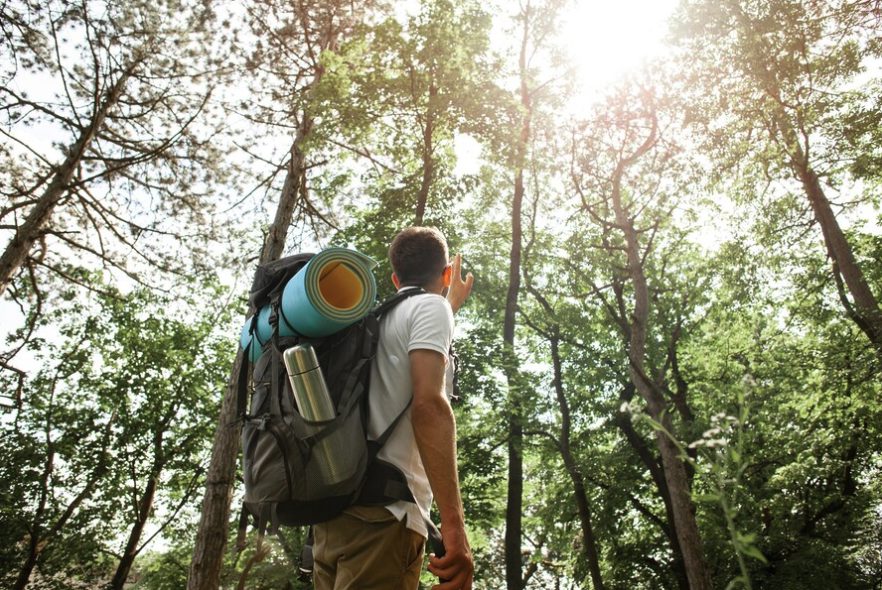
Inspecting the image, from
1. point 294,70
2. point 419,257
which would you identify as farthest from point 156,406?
point 419,257

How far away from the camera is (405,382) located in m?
1.93

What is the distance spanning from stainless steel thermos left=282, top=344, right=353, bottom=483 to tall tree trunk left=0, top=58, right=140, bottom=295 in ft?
33.2

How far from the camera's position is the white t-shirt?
1.84m

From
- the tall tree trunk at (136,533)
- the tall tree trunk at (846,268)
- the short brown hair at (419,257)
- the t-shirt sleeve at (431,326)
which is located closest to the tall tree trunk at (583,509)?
the tall tree trunk at (846,268)

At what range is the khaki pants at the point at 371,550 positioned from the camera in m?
1.74

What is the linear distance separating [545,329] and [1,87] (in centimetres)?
1432

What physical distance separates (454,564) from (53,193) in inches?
431

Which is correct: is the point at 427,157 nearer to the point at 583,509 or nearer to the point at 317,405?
the point at 317,405

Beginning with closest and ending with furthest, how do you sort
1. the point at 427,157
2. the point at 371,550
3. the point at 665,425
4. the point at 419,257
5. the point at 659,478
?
1. the point at 371,550
2. the point at 419,257
3. the point at 427,157
4. the point at 665,425
5. the point at 659,478

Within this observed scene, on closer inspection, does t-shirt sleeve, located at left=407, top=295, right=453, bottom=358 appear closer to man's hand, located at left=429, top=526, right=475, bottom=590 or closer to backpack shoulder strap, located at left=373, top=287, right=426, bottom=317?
backpack shoulder strap, located at left=373, top=287, right=426, bottom=317

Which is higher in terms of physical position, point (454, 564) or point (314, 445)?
point (314, 445)

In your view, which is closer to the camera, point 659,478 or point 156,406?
point 659,478

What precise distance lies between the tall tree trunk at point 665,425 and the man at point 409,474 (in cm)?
913

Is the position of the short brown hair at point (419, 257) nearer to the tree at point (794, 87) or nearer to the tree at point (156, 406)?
the tree at point (794, 87)
